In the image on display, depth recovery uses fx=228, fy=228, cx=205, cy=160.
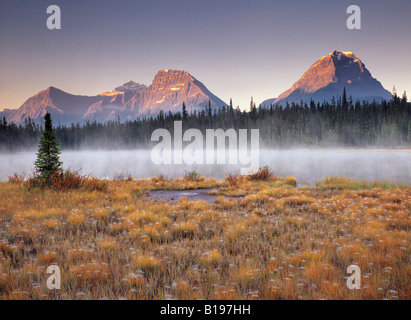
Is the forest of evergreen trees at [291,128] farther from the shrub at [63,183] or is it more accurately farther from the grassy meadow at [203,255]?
the grassy meadow at [203,255]

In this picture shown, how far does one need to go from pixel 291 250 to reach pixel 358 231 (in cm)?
255

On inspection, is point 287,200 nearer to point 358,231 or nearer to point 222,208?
point 222,208

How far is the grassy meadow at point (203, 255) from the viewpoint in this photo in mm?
3781

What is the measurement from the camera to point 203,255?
5211mm

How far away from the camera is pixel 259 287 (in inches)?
155

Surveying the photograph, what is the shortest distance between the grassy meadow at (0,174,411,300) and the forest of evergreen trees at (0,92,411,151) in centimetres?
9184

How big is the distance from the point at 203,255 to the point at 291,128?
11685 centimetres

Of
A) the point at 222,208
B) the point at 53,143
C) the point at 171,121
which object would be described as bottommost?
the point at 222,208

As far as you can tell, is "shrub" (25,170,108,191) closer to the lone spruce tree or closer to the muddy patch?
the lone spruce tree

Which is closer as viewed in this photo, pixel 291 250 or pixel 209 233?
pixel 291 250

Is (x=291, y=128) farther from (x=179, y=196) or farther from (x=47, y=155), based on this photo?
(x=47, y=155)
